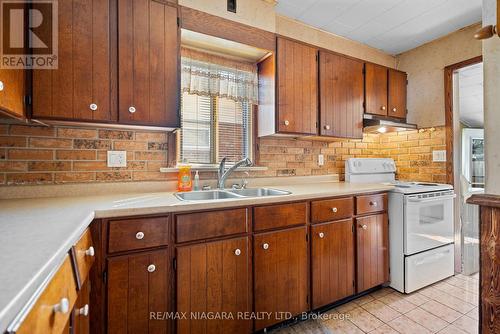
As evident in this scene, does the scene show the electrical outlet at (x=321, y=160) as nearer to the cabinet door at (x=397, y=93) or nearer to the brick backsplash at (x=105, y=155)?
the brick backsplash at (x=105, y=155)

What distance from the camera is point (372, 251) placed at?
2053 millimetres

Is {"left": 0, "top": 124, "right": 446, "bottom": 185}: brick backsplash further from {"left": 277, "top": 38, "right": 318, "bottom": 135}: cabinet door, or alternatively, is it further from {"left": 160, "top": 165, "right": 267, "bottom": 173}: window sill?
{"left": 277, "top": 38, "right": 318, "bottom": 135}: cabinet door

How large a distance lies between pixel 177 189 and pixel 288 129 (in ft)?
3.46

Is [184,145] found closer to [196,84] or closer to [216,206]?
[196,84]

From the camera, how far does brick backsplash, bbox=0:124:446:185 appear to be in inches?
57.9

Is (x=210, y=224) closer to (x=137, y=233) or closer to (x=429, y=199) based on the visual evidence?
(x=137, y=233)

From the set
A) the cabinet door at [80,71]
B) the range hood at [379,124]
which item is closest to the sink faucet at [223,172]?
the cabinet door at [80,71]

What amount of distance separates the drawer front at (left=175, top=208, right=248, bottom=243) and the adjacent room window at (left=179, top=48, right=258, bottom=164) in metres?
0.79

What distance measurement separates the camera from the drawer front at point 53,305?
0.50 meters

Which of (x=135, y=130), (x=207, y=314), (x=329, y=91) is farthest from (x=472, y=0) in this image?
(x=207, y=314)

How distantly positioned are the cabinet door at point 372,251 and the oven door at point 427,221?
17cm

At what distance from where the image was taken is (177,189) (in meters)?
1.89

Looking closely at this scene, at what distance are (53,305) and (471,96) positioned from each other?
16.8ft

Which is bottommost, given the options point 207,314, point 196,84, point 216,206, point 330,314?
point 330,314
